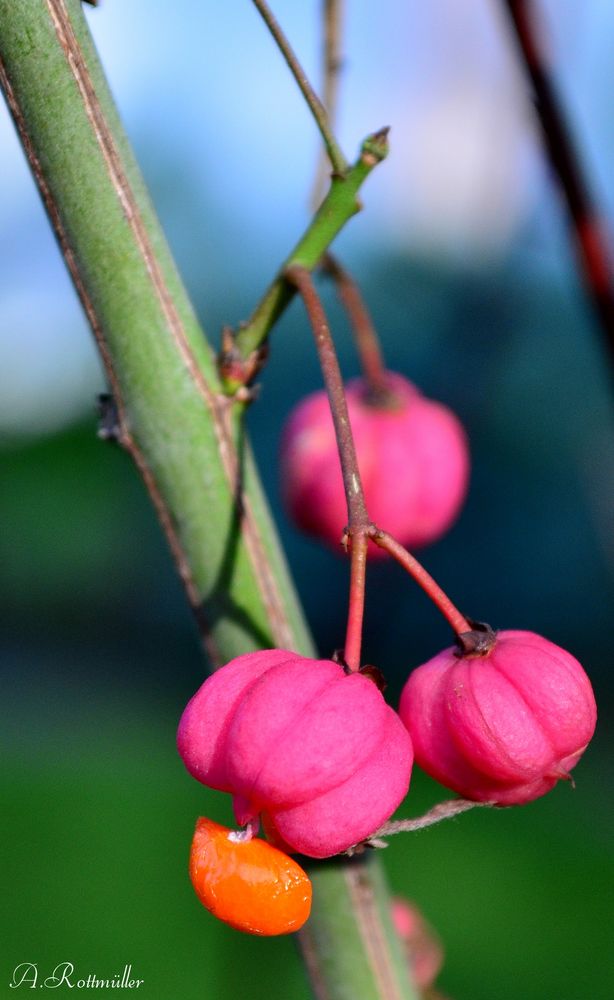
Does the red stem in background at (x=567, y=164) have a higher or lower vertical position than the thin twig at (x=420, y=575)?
higher

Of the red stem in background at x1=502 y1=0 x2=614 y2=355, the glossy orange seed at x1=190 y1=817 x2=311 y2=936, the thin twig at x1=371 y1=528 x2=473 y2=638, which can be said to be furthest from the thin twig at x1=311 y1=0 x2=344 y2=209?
the glossy orange seed at x1=190 y1=817 x2=311 y2=936

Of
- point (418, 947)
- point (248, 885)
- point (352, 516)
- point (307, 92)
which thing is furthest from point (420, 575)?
point (418, 947)

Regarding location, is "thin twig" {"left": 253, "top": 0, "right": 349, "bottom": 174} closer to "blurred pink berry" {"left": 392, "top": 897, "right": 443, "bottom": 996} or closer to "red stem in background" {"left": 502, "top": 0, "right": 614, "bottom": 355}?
"red stem in background" {"left": 502, "top": 0, "right": 614, "bottom": 355}

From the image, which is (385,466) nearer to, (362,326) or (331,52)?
(362,326)

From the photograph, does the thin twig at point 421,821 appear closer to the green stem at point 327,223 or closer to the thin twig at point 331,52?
the green stem at point 327,223

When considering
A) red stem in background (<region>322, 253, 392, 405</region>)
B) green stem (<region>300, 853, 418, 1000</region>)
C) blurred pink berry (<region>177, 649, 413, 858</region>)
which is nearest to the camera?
blurred pink berry (<region>177, 649, 413, 858</region>)

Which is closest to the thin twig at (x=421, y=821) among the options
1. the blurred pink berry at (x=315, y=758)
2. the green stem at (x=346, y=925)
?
the blurred pink berry at (x=315, y=758)
